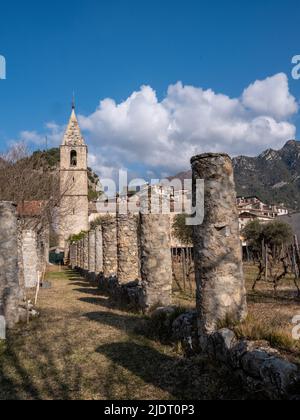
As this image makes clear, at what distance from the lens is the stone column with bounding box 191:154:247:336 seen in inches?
231

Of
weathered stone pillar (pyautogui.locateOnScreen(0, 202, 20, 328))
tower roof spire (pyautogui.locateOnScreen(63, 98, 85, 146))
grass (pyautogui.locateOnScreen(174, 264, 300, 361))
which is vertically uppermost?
tower roof spire (pyautogui.locateOnScreen(63, 98, 85, 146))

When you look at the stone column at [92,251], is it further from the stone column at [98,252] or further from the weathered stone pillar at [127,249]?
the weathered stone pillar at [127,249]

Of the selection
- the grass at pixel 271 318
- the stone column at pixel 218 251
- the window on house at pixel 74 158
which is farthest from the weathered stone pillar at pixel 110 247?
the window on house at pixel 74 158

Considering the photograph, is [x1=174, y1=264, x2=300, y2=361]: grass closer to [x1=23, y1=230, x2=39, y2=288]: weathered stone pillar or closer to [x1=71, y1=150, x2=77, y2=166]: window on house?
[x1=23, y1=230, x2=39, y2=288]: weathered stone pillar

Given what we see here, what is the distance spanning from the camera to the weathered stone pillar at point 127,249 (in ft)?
41.3

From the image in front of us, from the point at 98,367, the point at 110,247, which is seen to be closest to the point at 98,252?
the point at 110,247

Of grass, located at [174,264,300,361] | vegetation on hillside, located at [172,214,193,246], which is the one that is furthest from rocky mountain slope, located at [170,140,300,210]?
grass, located at [174,264,300,361]

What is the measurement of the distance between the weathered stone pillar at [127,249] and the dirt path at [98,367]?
3.71 m

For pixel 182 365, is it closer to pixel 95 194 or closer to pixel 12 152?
pixel 12 152

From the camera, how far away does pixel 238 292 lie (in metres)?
5.94

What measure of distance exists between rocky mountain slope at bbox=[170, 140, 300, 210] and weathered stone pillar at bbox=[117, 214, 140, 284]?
313 feet
